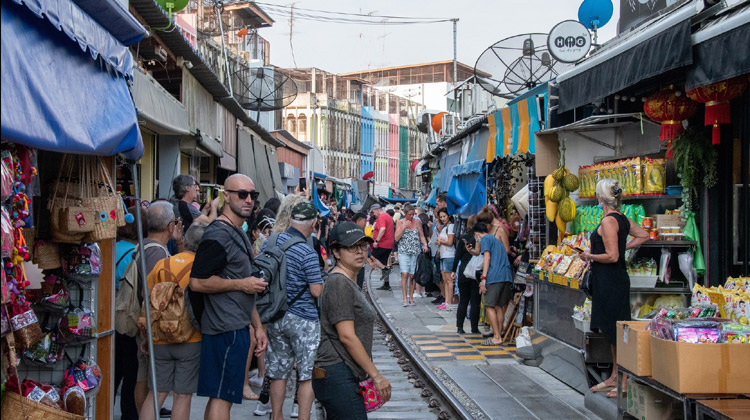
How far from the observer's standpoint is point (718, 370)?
4969 mm

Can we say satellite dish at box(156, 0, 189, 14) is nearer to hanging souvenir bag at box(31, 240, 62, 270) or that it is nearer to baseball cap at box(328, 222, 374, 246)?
hanging souvenir bag at box(31, 240, 62, 270)

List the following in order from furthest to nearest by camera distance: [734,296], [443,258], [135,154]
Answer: [443,258] < [734,296] < [135,154]

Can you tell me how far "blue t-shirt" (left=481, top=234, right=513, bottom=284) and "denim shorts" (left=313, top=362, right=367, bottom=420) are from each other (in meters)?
6.86

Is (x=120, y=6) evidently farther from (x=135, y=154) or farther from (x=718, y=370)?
(x=718, y=370)

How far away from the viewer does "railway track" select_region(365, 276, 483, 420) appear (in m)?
7.66

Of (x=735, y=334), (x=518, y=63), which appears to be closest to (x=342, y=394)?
(x=735, y=334)

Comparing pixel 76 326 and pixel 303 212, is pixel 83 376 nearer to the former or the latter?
pixel 76 326

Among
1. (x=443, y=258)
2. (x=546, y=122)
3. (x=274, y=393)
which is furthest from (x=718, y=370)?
(x=443, y=258)

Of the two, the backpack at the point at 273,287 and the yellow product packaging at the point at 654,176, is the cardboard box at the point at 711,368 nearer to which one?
the backpack at the point at 273,287

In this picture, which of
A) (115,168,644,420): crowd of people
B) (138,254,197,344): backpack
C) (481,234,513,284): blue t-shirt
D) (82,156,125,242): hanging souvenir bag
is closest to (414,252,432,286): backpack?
(481,234,513,284): blue t-shirt

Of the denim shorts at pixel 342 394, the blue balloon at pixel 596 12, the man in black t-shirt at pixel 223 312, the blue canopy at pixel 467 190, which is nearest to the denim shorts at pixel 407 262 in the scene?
the blue canopy at pixel 467 190

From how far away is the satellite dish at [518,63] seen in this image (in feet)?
45.9

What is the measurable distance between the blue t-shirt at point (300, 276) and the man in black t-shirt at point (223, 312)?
0.87 meters

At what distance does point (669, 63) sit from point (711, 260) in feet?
8.08
